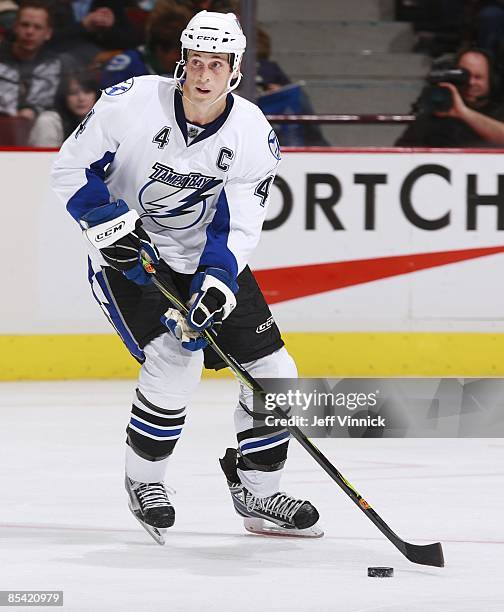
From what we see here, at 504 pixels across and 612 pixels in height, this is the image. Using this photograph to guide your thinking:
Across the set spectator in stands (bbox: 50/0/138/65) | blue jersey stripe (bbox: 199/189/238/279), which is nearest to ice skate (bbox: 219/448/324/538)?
blue jersey stripe (bbox: 199/189/238/279)

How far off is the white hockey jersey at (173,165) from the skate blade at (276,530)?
0.59 m

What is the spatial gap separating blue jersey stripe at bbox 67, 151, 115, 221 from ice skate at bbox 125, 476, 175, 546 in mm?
597

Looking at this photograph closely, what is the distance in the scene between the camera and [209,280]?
3.12m

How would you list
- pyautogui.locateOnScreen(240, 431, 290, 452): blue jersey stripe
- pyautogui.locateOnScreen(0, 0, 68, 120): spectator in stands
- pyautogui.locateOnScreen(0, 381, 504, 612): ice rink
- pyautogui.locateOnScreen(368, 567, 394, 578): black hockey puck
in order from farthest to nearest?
pyautogui.locateOnScreen(0, 0, 68, 120): spectator in stands < pyautogui.locateOnScreen(240, 431, 290, 452): blue jersey stripe < pyautogui.locateOnScreen(368, 567, 394, 578): black hockey puck < pyautogui.locateOnScreen(0, 381, 504, 612): ice rink

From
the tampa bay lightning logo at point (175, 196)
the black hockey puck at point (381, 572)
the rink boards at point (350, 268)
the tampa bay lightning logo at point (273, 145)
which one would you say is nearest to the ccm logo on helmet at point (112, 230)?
the tampa bay lightning logo at point (175, 196)

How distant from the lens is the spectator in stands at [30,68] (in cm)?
571

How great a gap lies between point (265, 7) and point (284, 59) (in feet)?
1.13

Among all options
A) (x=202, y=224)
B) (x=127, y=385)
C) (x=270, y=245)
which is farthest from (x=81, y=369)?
(x=202, y=224)

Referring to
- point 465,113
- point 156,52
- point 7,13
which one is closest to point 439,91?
point 465,113

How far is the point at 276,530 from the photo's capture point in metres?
3.35

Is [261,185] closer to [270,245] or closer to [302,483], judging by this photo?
[302,483]

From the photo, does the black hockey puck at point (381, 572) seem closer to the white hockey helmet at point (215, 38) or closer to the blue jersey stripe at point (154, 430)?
the blue jersey stripe at point (154, 430)

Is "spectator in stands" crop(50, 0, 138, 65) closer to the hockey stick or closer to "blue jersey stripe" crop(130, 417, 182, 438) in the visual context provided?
the hockey stick

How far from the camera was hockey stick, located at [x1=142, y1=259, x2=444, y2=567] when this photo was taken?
2973mm
